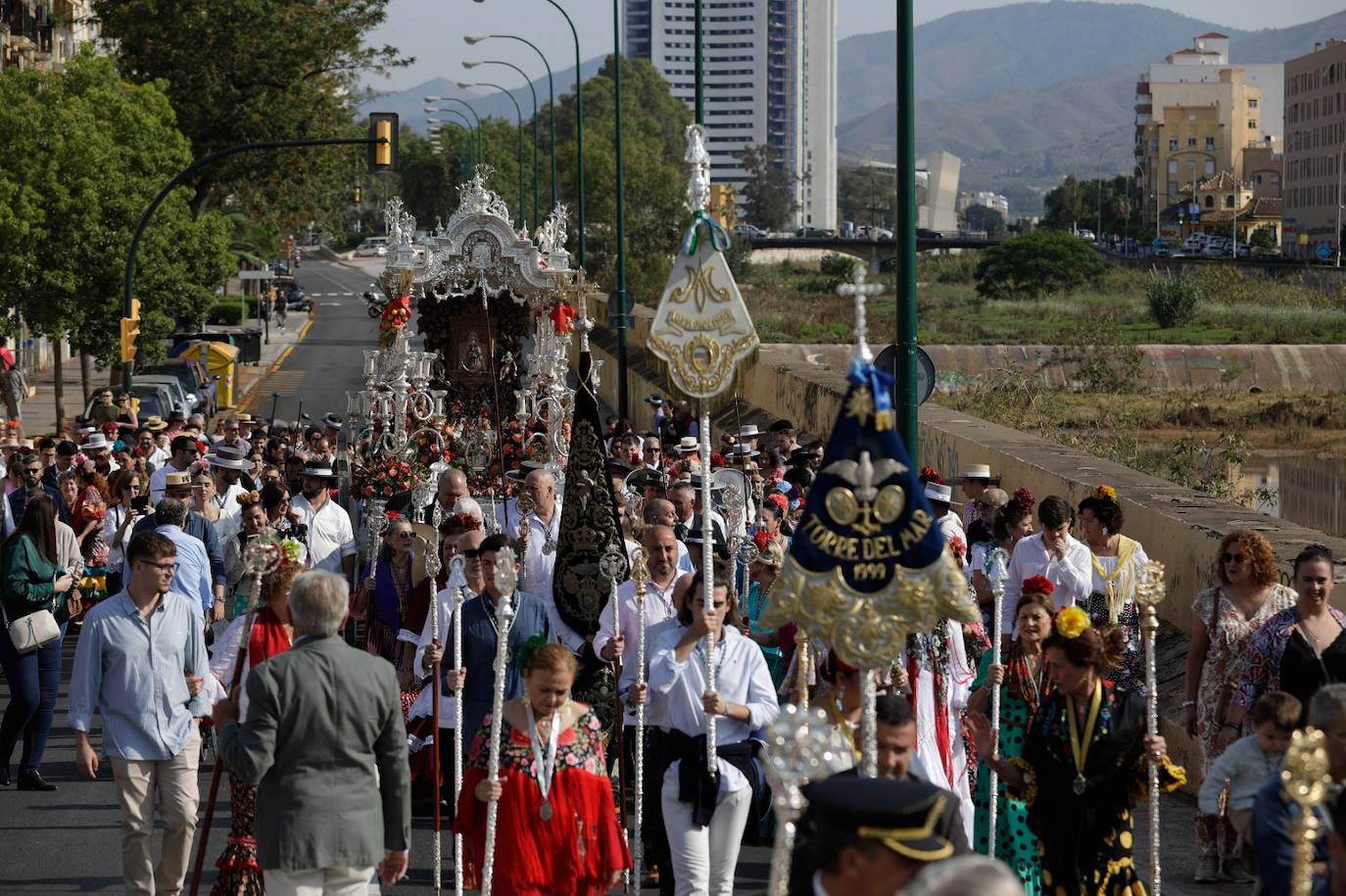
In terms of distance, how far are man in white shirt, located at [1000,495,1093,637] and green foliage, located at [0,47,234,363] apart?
29793 mm

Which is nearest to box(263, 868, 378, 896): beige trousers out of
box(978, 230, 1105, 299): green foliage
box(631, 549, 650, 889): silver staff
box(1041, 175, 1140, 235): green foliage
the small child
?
box(631, 549, 650, 889): silver staff

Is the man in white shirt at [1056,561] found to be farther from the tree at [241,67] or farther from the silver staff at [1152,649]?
the tree at [241,67]

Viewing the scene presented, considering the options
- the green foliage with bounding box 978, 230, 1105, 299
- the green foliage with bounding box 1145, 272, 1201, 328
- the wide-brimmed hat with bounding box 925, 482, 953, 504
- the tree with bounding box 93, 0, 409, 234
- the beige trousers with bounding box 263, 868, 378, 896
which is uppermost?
the tree with bounding box 93, 0, 409, 234

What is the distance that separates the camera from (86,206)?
1574 inches

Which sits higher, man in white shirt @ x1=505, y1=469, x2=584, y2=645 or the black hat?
the black hat

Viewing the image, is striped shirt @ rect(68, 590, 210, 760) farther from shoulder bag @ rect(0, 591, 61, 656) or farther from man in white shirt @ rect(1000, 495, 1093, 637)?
man in white shirt @ rect(1000, 495, 1093, 637)

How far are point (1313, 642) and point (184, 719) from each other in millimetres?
4671

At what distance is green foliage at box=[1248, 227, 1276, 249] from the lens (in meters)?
139

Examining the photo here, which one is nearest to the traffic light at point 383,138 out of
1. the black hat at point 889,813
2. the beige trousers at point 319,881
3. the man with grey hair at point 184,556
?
the man with grey hair at point 184,556

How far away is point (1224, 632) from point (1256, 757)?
2.04 m

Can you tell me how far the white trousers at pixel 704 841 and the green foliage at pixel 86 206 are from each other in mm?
31909

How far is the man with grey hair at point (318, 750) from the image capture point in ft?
23.1

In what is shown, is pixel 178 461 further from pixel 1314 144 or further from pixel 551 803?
pixel 1314 144

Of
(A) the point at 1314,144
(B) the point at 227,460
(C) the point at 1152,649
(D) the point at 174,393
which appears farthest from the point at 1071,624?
(A) the point at 1314,144
